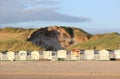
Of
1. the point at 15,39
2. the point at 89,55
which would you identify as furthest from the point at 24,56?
the point at 15,39

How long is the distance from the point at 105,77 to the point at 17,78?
5.70m

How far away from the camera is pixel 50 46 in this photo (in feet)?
304

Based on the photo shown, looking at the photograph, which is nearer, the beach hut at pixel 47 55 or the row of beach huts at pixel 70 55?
the row of beach huts at pixel 70 55

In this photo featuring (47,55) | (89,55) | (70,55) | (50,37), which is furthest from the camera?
(50,37)

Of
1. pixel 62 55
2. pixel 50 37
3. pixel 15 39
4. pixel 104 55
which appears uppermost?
pixel 50 37

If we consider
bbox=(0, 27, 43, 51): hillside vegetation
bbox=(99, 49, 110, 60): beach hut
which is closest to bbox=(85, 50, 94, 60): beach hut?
bbox=(99, 49, 110, 60): beach hut

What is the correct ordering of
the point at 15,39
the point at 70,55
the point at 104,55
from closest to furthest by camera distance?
the point at 104,55, the point at 70,55, the point at 15,39

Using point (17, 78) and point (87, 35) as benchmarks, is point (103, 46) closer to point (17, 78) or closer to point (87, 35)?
point (87, 35)

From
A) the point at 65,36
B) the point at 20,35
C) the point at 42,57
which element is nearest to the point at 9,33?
the point at 20,35

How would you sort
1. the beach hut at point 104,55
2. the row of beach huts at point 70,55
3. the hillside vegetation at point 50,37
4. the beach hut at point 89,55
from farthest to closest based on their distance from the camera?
1. the hillside vegetation at point 50,37
2. the beach hut at point 89,55
3. the row of beach huts at point 70,55
4. the beach hut at point 104,55

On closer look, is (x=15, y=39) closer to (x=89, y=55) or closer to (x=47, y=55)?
(x=47, y=55)

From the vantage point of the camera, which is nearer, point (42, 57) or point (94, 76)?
point (94, 76)

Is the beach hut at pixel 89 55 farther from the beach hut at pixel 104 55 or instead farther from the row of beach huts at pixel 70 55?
the beach hut at pixel 104 55

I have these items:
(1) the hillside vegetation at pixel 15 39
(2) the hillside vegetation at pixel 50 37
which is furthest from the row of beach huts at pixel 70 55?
(2) the hillside vegetation at pixel 50 37
